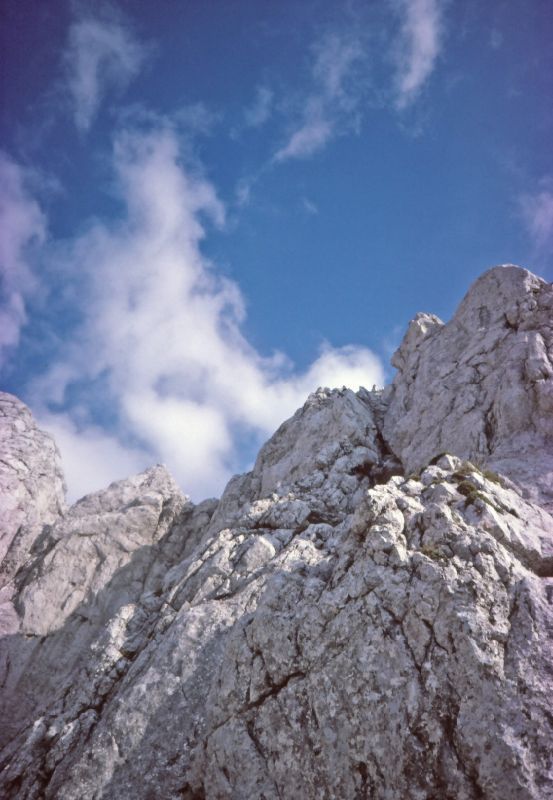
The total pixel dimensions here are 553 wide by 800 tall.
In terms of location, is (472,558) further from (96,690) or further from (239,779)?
(96,690)

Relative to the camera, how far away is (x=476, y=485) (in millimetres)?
20156

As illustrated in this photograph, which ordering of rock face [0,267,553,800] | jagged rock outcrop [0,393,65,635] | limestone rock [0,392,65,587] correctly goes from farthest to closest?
limestone rock [0,392,65,587], jagged rock outcrop [0,393,65,635], rock face [0,267,553,800]

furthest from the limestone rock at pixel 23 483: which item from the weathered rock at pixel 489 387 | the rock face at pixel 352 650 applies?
the weathered rock at pixel 489 387

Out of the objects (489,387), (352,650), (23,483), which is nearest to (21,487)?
(23,483)

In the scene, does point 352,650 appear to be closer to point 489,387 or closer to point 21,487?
point 489,387

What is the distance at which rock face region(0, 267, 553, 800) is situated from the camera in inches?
504

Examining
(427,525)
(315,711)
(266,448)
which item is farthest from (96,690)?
(266,448)

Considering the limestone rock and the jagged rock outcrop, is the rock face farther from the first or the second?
the limestone rock

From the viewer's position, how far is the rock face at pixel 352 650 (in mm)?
12797

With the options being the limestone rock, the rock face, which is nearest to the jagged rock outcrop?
the limestone rock

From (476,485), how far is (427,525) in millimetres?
4159

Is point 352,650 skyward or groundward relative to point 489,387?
groundward

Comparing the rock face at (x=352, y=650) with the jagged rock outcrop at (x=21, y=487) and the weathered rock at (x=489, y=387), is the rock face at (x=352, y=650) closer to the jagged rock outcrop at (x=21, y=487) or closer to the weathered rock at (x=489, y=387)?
the weathered rock at (x=489, y=387)

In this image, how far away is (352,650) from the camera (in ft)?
49.9
